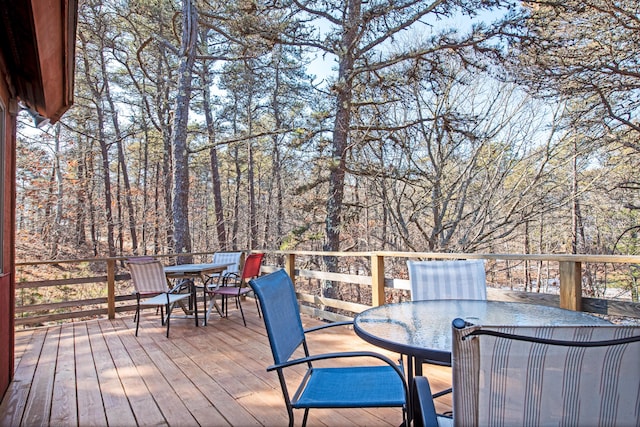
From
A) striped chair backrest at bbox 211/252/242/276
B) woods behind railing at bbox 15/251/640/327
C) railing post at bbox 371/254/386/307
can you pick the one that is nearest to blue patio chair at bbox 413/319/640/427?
woods behind railing at bbox 15/251/640/327

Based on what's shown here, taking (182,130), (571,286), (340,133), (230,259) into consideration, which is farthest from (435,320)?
(182,130)

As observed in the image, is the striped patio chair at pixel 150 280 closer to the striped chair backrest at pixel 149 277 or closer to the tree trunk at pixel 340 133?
the striped chair backrest at pixel 149 277

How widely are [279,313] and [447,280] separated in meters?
1.25

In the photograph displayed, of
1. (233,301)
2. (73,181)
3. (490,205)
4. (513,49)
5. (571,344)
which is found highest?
(513,49)

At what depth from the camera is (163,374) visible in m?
3.00

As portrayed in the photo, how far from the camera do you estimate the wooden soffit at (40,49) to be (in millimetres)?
1923

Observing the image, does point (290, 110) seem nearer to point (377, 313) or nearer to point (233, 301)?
point (233, 301)

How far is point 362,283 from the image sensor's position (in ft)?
13.1

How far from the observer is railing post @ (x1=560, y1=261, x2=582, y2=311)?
2402 millimetres

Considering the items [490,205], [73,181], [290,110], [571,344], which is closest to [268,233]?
[290,110]

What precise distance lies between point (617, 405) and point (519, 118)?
6640mm

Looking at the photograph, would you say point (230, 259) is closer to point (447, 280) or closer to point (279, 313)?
point (447, 280)

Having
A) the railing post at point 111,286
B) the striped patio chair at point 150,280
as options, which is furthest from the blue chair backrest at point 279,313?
the railing post at point 111,286

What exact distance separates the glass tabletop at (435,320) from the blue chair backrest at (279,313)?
0.31 meters
